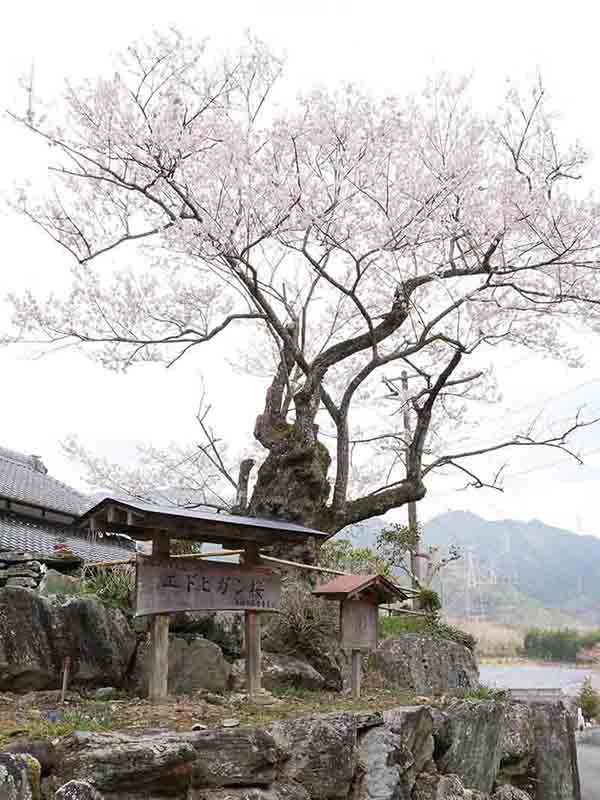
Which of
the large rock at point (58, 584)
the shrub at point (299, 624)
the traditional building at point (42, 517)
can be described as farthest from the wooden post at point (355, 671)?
the traditional building at point (42, 517)

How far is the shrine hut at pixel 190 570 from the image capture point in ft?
21.6

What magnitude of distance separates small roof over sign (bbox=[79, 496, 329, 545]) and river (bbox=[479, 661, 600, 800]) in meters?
6.86

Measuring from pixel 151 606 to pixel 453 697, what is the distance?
4259 millimetres

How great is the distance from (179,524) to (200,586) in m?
0.62

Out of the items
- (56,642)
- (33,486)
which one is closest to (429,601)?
(33,486)

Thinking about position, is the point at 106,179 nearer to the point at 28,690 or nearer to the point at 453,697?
the point at 28,690

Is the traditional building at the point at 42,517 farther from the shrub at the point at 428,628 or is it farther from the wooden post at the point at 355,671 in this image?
the shrub at the point at 428,628

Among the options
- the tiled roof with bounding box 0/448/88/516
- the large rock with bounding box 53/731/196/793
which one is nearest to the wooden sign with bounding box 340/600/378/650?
the large rock with bounding box 53/731/196/793

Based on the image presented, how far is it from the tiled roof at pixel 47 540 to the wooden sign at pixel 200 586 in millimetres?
2763

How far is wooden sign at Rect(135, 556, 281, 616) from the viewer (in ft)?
21.8

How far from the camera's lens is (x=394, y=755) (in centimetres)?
672

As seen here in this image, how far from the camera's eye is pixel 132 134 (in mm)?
10664

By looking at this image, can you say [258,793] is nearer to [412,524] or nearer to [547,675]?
[412,524]

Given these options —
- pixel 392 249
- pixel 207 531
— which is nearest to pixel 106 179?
pixel 392 249
